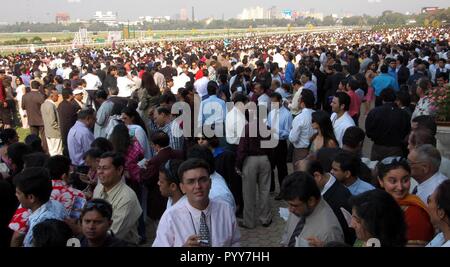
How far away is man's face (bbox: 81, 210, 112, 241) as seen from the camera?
11.5ft

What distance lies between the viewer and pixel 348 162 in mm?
4309

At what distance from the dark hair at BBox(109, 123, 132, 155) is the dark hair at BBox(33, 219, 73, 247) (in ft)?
8.98

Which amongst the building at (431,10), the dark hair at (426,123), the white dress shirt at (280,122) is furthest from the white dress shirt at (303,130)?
the building at (431,10)

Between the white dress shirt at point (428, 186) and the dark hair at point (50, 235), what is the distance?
299 cm

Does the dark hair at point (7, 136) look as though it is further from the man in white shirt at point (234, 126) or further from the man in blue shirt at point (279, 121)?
the man in blue shirt at point (279, 121)

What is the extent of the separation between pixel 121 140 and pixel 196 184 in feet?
9.05

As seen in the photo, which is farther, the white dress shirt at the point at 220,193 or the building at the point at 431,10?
the building at the point at 431,10

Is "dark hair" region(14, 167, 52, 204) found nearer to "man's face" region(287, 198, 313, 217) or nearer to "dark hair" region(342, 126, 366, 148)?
"man's face" region(287, 198, 313, 217)

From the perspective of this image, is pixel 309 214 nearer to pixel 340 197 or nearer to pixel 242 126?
pixel 340 197

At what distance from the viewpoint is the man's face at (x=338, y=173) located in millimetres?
4336

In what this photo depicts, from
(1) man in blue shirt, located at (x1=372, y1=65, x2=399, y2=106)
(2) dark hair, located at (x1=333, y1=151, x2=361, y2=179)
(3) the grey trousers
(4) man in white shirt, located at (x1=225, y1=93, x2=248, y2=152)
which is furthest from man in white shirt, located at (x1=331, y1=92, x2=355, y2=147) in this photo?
(1) man in blue shirt, located at (x1=372, y1=65, x2=399, y2=106)

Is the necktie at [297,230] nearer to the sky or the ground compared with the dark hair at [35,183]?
nearer to the ground

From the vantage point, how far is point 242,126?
23.3 ft
